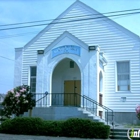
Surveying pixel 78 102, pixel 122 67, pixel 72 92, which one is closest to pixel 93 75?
pixel 122 67

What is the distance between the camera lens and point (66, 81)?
23797 mm

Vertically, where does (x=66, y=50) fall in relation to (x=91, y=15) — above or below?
below

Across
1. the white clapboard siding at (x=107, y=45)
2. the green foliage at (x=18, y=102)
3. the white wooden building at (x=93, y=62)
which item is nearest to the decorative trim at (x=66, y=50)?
the white wooden building at (x=93, y=62)

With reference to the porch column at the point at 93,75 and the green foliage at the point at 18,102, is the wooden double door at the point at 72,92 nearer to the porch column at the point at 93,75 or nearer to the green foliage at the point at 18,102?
the porch column at the point at 93,75

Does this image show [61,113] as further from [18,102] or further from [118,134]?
[118,134]

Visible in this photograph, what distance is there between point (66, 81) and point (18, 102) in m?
4.98

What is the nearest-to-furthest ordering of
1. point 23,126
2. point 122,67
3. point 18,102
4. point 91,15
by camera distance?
point 23,126
point 18,102
point 122,67
point 91,15

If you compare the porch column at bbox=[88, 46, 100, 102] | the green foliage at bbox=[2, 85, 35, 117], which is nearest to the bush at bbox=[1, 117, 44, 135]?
the green foliage at bbox=[2, 85, 35, 117]

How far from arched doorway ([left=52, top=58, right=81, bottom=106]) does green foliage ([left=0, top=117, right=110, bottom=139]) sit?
17.3 feet

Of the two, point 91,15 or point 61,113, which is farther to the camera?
point 91,15

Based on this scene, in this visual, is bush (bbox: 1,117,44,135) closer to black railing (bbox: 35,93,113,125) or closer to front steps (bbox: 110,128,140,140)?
black railing (bbox: 35,93,113,125)

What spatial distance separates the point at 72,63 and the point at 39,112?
547cm

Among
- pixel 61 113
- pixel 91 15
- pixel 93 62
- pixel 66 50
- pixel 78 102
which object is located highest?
pixel 91 15

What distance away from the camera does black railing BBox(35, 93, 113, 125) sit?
1994cm
